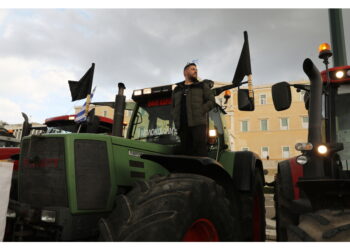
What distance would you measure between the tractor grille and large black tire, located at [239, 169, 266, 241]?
86.7 inches

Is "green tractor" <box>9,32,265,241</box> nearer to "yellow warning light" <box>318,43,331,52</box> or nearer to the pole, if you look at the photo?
"yellow warning light" <box>318,43,331,52</box>

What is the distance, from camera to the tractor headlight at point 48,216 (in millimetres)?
2369

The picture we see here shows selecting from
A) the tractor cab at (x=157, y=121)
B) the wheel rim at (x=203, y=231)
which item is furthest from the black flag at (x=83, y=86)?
the wheel rim at (x=203, y=231)

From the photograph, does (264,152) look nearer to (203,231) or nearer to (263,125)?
(263,125)

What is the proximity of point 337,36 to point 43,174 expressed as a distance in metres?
3.93

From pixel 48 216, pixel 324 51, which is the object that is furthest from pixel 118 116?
pixel 324 51

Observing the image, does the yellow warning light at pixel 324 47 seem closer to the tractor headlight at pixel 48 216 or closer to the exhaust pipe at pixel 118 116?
the exhaust pipe at pixel 118 116

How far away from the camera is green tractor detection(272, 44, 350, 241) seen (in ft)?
8.03

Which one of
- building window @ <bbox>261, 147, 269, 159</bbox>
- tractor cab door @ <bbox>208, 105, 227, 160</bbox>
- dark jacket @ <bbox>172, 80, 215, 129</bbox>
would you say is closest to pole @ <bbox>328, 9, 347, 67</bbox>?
tractor cab door @ <bbox>208, 105, 227, 160</bbox>

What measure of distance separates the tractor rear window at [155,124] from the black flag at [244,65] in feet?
3.02

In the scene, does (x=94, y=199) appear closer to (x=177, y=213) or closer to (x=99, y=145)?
(x=99, y=145)

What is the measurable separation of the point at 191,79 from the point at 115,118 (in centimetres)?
95

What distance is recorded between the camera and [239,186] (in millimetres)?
3795

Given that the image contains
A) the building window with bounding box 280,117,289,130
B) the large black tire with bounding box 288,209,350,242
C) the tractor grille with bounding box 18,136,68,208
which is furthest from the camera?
the building window with bounding box 280,117,289,130
